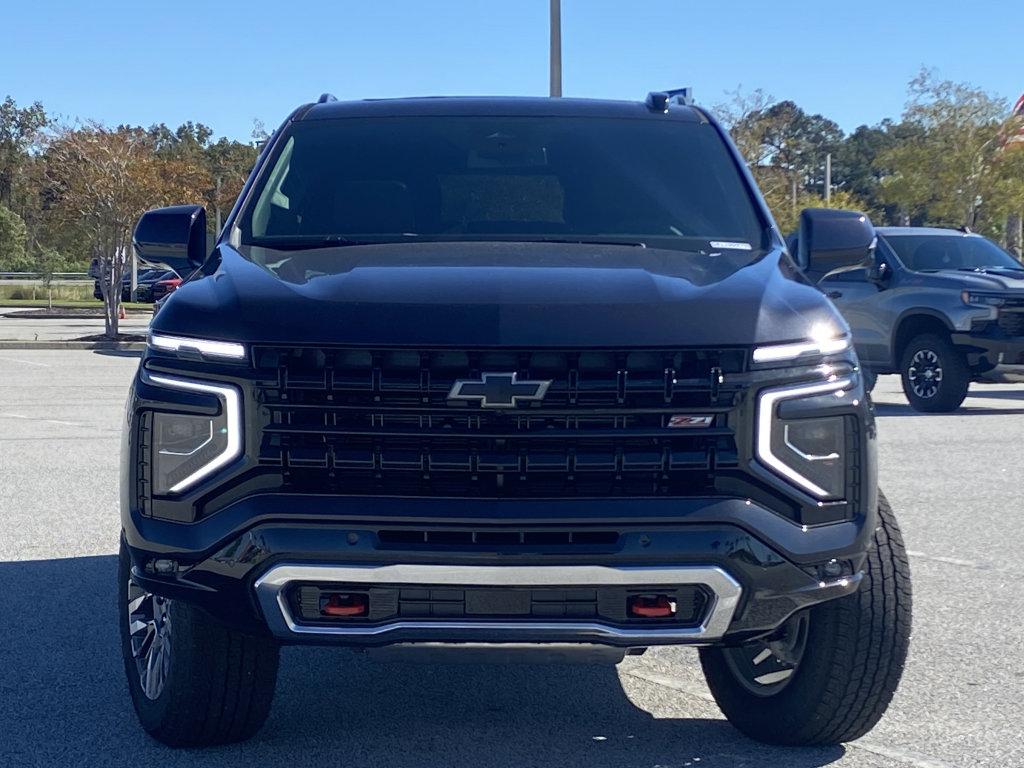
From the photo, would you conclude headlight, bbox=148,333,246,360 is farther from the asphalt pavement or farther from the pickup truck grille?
the asphalt pavement

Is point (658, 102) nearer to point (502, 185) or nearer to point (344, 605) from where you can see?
point (502, 185)

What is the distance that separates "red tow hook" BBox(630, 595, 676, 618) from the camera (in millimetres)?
3527

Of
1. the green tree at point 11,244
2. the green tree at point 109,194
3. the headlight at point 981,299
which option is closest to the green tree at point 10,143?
the green tree at point 11,244

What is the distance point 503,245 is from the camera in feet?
14.6

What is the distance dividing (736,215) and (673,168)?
1.16 feet

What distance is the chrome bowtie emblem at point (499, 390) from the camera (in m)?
3.49

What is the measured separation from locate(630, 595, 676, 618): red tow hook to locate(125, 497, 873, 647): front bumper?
0.03 meters

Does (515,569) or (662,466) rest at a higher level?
(662,466)

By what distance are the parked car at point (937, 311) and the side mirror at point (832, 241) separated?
923 cm

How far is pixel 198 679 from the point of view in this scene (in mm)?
3957

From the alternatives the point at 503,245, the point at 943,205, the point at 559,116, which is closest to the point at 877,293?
the point at 559,116

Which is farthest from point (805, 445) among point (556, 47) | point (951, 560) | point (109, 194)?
point (109, 194)

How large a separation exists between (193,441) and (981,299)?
39.0 feet

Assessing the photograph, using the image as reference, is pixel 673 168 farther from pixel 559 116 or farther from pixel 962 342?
pixel 962 342
